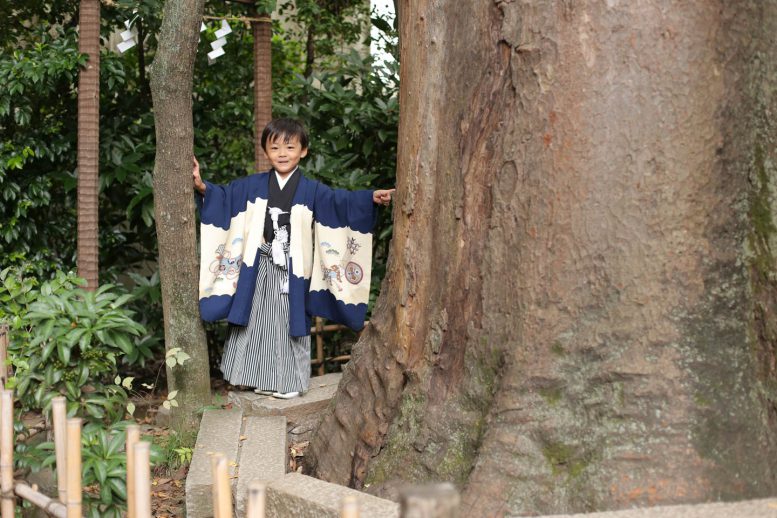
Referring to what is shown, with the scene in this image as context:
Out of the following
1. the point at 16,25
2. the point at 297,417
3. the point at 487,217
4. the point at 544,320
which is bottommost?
the point at 297,417

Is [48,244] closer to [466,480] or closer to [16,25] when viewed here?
[16,25]

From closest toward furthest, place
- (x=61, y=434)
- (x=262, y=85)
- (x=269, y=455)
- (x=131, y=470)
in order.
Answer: (x=131, y=470), (x=61, y=434), (x=269, y=455), (x=262, y=85)

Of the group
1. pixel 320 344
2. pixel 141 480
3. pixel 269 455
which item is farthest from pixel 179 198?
pixel 141 480

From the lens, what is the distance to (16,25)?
6527 millimetres

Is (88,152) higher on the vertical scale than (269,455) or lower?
higher

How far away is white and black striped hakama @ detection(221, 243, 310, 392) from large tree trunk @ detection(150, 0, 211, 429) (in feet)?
0.94

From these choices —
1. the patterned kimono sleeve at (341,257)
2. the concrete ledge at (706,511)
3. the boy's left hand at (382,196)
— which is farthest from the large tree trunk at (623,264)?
the patterned kimono sleeve at (341,257)

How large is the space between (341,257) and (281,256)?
337 mm

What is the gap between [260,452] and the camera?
168 inches

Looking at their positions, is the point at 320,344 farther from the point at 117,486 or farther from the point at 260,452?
the point at 117,486

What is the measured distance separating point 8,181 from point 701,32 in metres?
4.48

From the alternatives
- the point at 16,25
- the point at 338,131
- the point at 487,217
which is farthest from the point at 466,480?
the point at 16,25

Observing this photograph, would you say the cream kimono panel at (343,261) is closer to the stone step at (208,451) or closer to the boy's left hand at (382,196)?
the boy's left hand at (382,196)

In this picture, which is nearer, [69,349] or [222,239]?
[69,349]
